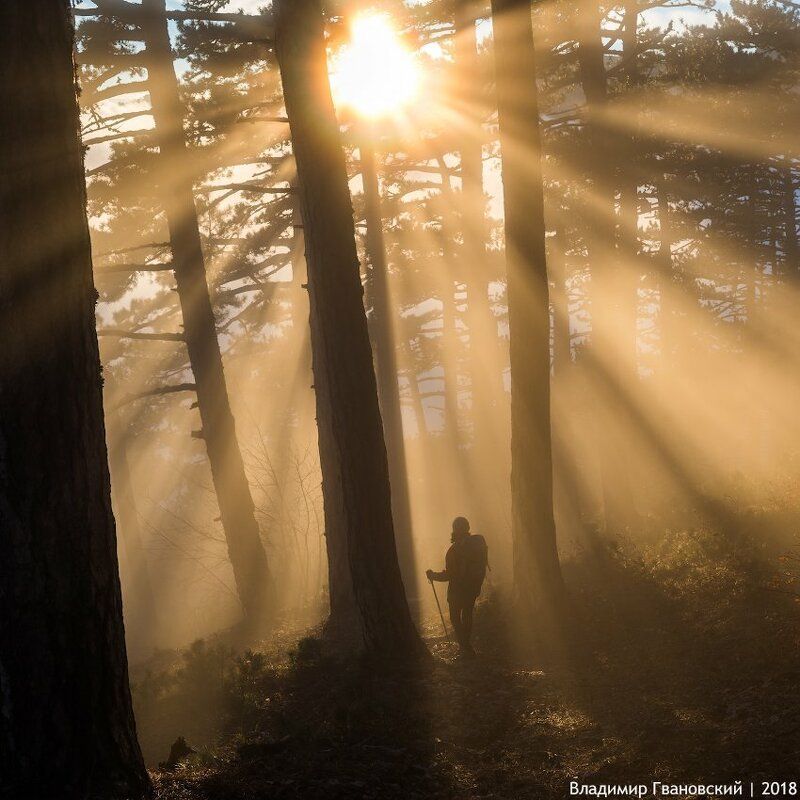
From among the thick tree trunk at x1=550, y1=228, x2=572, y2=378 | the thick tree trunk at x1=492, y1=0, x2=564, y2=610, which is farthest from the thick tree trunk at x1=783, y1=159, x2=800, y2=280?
the thick tree trunk at x1=492, y1=0, x2=564, y2=610

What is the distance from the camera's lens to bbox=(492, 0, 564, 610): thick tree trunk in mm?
9953

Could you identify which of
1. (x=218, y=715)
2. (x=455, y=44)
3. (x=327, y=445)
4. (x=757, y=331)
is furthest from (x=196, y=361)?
(x=757, y=331)

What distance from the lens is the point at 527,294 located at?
1003cm

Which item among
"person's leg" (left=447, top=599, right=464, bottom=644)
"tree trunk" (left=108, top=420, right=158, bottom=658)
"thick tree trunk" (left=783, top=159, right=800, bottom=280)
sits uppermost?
"person's leg" (left=447, top=599, right=464, bottom=644)

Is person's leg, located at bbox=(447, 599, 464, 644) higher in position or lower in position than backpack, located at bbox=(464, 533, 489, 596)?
lower

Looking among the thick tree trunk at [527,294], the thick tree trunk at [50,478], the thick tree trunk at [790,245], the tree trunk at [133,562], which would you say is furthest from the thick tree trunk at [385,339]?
the thick tree trunk at [50,478]

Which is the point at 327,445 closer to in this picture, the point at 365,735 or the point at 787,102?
the point at 365,735

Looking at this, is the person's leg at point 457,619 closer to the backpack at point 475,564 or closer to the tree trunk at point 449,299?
the backpack at point 475,564

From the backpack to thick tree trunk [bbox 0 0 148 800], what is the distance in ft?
20.4

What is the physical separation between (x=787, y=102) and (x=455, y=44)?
10.9m

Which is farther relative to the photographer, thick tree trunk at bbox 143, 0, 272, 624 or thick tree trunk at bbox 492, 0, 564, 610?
thick tree trunk at bbox 143, 0, 272, 624

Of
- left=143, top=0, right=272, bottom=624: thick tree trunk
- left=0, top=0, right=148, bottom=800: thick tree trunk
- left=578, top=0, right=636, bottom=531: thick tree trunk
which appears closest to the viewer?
left=0, top=0, right=148, bottom=800: thick tree trunk

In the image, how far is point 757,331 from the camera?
26.4 m

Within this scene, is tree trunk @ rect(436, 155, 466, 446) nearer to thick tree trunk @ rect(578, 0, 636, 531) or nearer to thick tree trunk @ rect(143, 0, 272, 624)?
thick tree trunk @ rect(578, 0, 636, 531)
